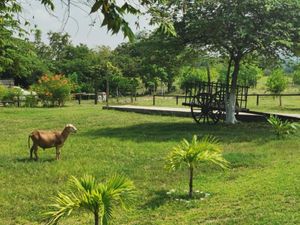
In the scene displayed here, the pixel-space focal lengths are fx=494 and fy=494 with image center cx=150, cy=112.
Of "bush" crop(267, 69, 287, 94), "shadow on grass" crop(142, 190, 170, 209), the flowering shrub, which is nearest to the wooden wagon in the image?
"shadow on grass" crop(142, 190, 170, 209)

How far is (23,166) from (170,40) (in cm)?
789

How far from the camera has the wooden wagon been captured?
17.9m

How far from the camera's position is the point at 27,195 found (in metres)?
8.27

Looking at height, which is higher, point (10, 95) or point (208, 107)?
point (208, 107)

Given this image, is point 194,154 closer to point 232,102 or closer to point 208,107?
point 232,102

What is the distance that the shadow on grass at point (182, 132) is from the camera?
14.3m

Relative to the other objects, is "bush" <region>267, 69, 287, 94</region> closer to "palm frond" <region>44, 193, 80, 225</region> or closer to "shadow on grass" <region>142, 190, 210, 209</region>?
"shadow on grass" <region>142, 190, 210, 209</region>

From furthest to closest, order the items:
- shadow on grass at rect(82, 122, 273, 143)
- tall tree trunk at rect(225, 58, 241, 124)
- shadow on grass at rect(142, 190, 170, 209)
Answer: tall tree trunk at rect(225, 58, 241, 124)
shadow on grass at rect(82, 122, 273, 143)
shadow on grass at rect(142, 190, 170, 209)

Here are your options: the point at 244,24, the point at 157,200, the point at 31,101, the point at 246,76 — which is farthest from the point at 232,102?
the point at 246,76

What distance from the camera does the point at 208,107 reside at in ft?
59.2

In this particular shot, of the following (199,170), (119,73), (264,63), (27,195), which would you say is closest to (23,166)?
(27,195)

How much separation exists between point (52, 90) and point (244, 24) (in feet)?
53.0

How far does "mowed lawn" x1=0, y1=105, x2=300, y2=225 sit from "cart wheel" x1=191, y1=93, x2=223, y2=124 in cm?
96

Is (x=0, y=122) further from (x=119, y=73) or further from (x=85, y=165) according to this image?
(x=119, y=73)
